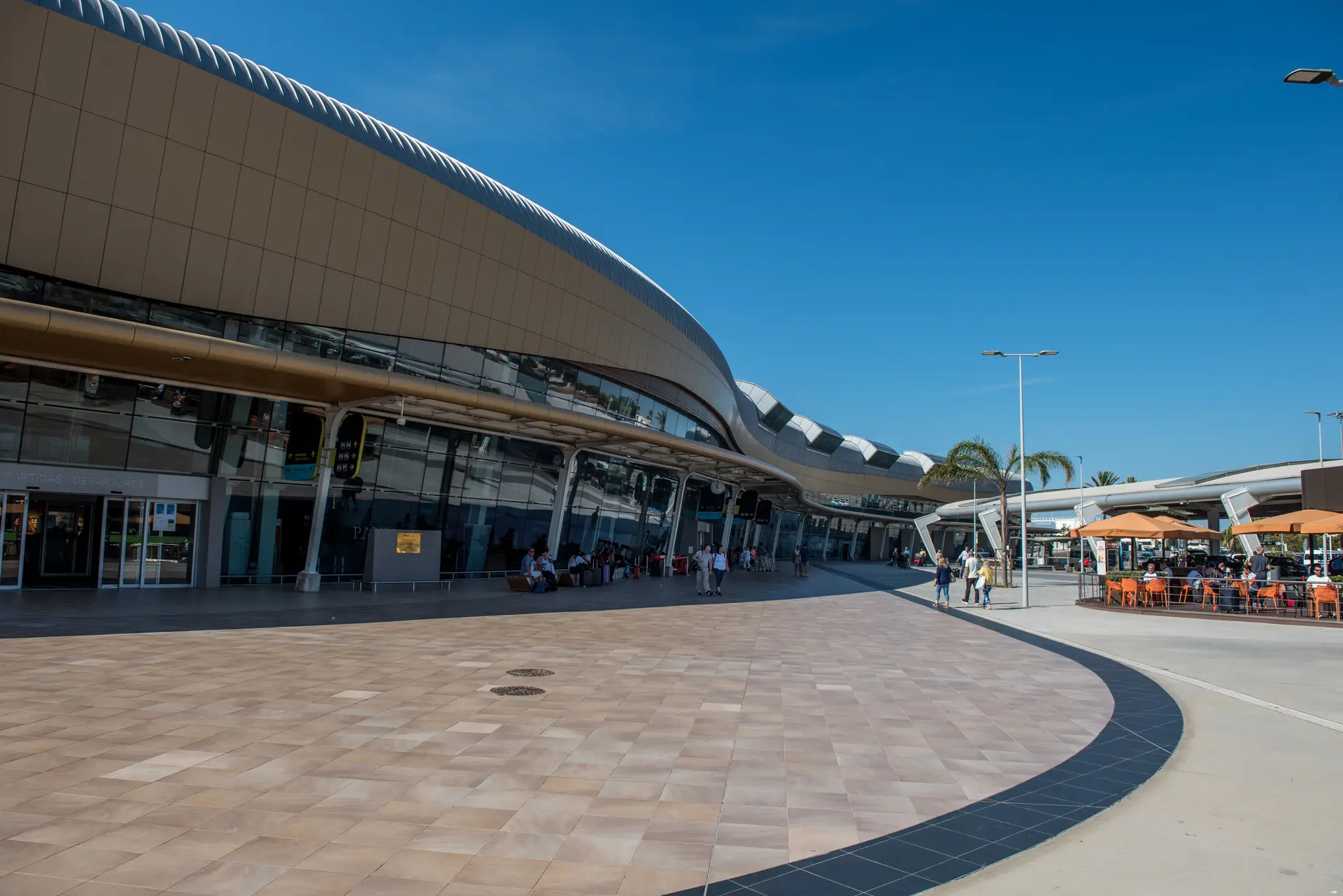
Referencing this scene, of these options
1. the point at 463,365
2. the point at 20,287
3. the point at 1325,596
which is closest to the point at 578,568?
the point at 463,365

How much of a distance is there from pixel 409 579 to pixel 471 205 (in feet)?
37.2

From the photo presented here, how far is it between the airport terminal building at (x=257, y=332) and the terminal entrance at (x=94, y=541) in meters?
0.06

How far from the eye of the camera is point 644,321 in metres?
33.4

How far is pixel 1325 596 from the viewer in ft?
70.4

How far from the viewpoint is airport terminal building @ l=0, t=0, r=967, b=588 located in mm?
17500

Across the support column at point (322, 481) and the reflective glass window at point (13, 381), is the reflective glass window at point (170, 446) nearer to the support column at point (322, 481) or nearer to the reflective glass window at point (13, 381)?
the reflective glass window at point (13, 381)

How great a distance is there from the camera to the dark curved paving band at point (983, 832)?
4.71 meters

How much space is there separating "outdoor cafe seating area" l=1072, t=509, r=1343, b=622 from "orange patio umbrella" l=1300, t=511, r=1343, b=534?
0.02 m

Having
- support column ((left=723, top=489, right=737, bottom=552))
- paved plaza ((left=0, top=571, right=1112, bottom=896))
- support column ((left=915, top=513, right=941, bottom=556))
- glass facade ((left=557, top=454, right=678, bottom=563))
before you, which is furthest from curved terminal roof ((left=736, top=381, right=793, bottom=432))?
paved plaza ((left=0, top=571, right=1112, bottom=896))

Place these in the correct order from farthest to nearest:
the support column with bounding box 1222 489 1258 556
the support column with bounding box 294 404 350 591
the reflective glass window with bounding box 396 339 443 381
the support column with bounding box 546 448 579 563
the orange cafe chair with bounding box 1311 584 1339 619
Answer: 1. the support column with bounding box 1222 489 1258 556
2. the support column with bounding box 546 448 579 563
3. the reflective glass window with bounding box 396 339 443 381
4. the support column with bounding box 294 404 350 591
5. the orange cafe chair with bounding box 1311 584 1339 619

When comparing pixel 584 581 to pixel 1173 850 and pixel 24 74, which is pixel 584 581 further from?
pixel 1173 850

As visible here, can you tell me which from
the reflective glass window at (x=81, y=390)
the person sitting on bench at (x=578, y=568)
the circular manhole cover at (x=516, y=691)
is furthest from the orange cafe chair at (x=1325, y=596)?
the reflective glass window at (x=81, y=390)

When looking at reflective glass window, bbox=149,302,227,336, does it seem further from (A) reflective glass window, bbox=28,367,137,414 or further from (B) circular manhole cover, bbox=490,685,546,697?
(B) circular manhole cover, bbox=490,685,546,697

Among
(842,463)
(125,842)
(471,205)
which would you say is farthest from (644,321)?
(842,463)
